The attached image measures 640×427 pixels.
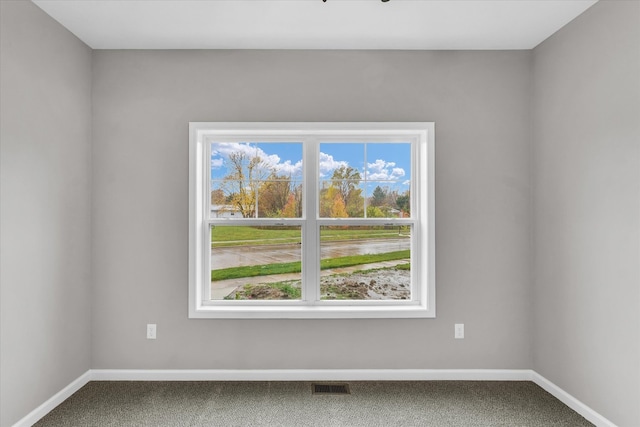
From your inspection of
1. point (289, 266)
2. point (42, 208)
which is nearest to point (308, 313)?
point (289, 266)

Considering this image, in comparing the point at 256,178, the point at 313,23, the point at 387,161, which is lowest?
the point at 256,178

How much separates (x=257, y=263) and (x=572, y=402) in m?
2.48

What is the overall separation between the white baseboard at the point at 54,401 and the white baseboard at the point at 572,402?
137 inches

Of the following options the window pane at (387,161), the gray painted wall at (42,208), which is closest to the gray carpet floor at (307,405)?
the gray painted wall at (42,208)

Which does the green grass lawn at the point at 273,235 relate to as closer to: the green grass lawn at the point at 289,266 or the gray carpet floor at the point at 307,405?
the green grass lawn at the point at 289,266

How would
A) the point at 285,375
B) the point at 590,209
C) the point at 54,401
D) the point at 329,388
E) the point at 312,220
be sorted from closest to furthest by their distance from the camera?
the point at 590,209 < the point at 54,401 < the point at 329,388 < the point at 285,375 < the point at 312,220

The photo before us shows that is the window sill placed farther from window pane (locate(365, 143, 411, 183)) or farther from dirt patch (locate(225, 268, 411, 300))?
window pane (locate(365, 143, 411, 183))

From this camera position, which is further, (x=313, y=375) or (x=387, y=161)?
(x=387, y=161)

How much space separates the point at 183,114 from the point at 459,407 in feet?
9.72

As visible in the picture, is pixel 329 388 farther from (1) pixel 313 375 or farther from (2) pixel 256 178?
(2) pixel 256 178

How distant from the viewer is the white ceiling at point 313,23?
7.70 feet

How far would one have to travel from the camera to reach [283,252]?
10.2 feet

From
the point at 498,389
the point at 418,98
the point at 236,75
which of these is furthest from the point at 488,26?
the point at 498,389

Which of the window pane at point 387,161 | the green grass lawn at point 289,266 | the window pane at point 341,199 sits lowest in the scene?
the green grass lawn at point 289,266
